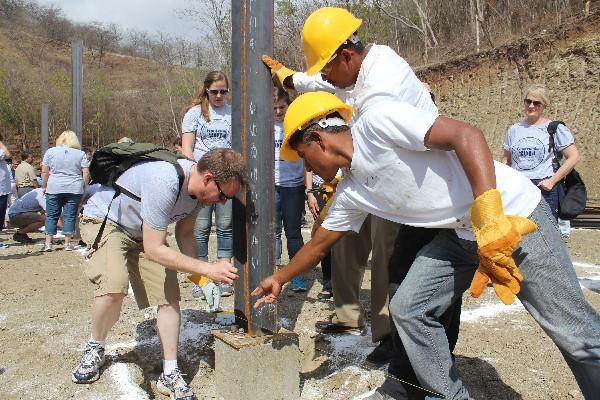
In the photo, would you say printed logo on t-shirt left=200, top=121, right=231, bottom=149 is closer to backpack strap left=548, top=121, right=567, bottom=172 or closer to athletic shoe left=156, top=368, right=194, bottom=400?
athletic shoe left=156, top=368, right=194, bottom=400

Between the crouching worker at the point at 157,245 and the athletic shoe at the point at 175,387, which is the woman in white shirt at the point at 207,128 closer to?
the crouching worker at the point at 157,245

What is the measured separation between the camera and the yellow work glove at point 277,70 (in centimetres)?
322

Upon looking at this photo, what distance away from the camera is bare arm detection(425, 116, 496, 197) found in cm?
213

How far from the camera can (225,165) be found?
2.92 meters

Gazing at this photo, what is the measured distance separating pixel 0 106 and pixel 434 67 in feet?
79.0

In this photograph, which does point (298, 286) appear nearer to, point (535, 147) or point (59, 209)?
point (535, 147)

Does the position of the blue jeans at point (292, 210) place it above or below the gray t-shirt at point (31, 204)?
above

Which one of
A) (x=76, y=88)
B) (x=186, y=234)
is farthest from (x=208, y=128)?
(x=76, y=88)

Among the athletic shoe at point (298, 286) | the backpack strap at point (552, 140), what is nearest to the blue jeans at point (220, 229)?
the athletic shoe at point (298, 286)

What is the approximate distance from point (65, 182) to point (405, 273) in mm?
6536

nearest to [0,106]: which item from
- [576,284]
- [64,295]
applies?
[64,295]

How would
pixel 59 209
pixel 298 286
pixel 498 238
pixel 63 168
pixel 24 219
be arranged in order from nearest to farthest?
pixel 498 238, pixel 298 286, pixel 63 168, pixel 59 209, pixel 24 219

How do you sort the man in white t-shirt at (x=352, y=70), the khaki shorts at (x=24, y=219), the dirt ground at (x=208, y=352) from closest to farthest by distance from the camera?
the man in white t-shirt at (x=352, y=70), the dirt ground at (x=208, y=352), the khaki shorts at (x=24, y=219)

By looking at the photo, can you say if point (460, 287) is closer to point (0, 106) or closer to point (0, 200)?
point (0, 200)
